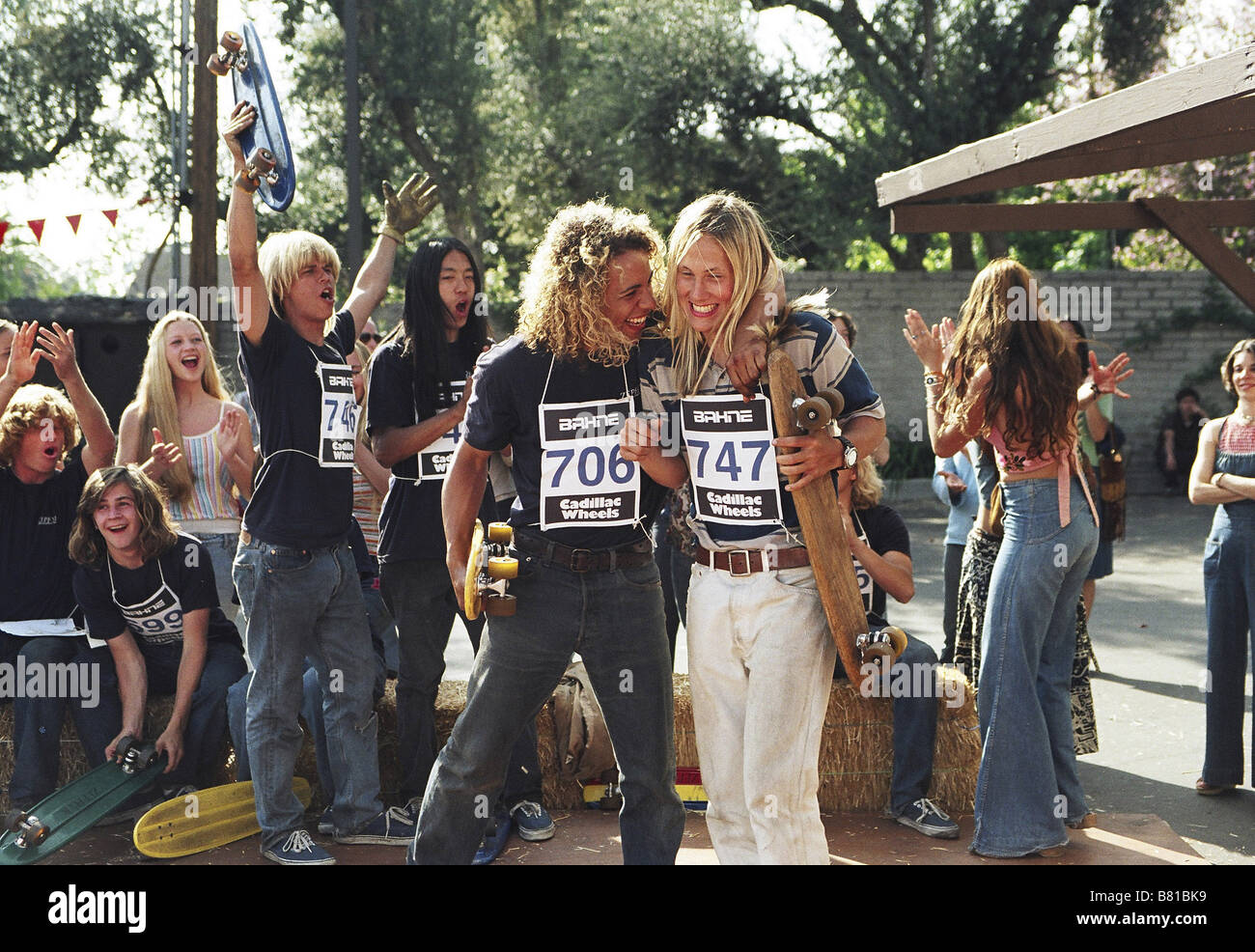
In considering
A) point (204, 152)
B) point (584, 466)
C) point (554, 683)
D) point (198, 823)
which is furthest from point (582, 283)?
point (204, 152)

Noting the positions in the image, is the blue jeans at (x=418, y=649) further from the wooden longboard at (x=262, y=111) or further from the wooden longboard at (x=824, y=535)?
the wooden longboard at (x=824, y=535)

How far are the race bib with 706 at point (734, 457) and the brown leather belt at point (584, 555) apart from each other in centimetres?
24

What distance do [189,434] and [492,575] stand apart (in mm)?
2787

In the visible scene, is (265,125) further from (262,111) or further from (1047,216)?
(1047,216)

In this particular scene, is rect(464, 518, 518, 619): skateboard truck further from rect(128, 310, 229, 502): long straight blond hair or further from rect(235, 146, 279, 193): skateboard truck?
rect(128, 310, 229, 502): long straight blond hair

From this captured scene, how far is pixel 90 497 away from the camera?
489 centimetres

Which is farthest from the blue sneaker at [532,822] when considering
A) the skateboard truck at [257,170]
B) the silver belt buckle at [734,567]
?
the skateboard truck at [257,170]

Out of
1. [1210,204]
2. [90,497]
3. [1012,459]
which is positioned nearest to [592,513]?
[1012,459]

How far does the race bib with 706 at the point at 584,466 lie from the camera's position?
3416mm

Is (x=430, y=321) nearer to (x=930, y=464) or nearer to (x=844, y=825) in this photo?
(x=844, y=825)

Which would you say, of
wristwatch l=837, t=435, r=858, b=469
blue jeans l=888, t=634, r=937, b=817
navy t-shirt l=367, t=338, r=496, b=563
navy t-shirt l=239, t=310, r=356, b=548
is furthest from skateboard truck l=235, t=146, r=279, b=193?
blue jeans l=888, t=634, r=937, b=817

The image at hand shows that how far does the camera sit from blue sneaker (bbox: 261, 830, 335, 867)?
4.29 metres

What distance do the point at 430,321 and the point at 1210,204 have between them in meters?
3.60

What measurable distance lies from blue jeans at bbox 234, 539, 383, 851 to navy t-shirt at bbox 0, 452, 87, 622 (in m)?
1.16
